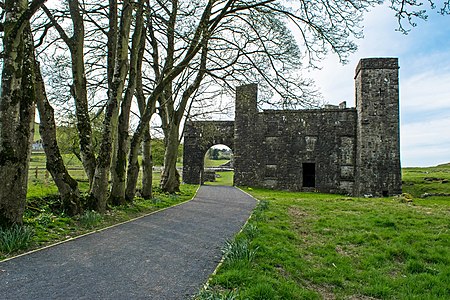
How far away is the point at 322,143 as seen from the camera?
27766 mm

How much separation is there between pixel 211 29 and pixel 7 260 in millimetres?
9303

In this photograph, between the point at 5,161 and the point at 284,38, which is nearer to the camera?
the point at 5,161

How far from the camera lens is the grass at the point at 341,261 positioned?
15.6ft

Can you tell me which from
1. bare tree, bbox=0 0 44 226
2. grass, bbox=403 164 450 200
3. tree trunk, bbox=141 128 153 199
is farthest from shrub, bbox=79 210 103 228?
grass, bbox=403 164 450 200

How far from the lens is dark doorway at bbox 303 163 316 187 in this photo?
96.0 ft

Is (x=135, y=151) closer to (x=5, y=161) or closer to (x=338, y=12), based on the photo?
(x=5, y=161)

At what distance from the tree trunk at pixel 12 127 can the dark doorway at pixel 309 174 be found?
2452cm

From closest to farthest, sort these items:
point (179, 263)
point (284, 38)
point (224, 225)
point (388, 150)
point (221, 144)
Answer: point (179, 263) < point (224, 225) < point (284, 38) < point (388, 150) < point (221, 144)

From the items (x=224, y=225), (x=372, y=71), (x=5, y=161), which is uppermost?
(x=372, y=71)

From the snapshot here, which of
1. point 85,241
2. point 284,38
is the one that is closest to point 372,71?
point 284,38

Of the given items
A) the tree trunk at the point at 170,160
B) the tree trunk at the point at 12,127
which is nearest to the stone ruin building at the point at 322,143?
the tree trunk at the point at 170,160

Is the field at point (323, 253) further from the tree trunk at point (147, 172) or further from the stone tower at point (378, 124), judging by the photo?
the stone tower at point (378, 124)

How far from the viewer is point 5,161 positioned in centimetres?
668

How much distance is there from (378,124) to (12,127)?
23.3m
